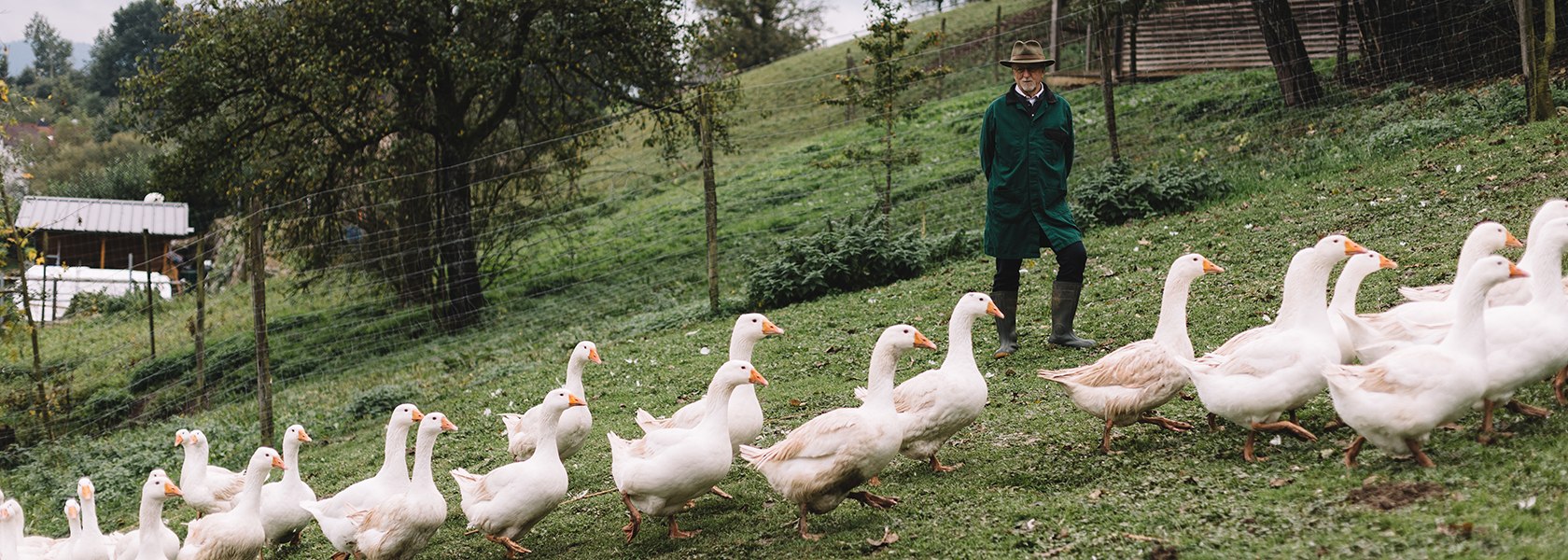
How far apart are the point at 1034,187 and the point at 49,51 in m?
102

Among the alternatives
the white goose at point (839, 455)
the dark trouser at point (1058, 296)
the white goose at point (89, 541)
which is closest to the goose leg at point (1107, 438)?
the white goose at point (839, 455)

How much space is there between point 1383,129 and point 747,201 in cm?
1086

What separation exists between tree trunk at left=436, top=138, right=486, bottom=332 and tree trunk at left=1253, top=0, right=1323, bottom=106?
12797mm

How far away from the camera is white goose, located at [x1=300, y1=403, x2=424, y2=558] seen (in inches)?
270

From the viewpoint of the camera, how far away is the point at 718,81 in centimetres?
1714

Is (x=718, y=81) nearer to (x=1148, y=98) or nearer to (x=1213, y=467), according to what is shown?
(x=1148, y=98)

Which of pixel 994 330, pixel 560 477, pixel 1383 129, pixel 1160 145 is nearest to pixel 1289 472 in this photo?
pixel 560 477

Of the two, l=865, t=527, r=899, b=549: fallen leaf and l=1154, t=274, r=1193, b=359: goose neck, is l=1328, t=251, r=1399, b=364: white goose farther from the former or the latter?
l=865, t=527, r=899, b=549: fallen leaf

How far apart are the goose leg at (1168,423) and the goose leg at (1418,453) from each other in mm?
1560

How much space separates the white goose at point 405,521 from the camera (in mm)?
6430

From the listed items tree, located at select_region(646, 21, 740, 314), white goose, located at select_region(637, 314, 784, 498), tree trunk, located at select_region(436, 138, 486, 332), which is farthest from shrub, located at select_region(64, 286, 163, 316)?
white goose, located at select_region(637, 314, 784, 498)

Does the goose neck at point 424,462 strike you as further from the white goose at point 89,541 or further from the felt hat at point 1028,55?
the felt hat at point 1028,55

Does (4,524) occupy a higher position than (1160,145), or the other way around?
(1160,145)

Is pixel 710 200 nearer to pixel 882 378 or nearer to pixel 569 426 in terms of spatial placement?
pixel 569 426
